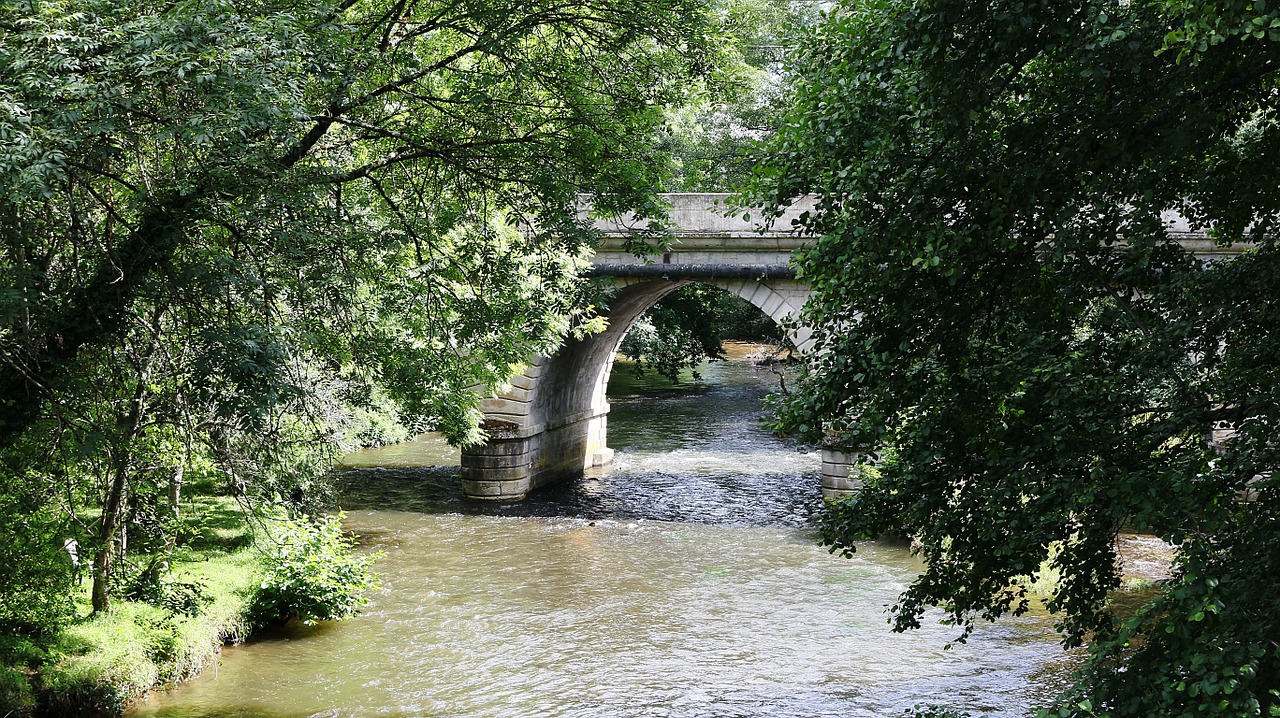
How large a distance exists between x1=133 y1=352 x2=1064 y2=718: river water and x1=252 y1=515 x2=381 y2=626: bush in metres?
0.28

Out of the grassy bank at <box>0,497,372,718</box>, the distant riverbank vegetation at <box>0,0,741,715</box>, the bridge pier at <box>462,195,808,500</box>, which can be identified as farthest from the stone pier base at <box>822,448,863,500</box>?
the distant riverbank vegetation at <box>0,0,741,715</box>

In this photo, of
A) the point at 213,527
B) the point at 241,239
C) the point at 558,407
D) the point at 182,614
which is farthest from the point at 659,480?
the point at 241,239

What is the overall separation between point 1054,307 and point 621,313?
676 inches

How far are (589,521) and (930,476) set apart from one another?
13110mm

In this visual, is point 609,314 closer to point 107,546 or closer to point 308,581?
point 308,581

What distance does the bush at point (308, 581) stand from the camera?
40.5 ft

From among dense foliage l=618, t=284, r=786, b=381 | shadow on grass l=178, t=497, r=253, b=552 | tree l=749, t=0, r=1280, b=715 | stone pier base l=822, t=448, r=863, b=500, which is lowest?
shadow on grass l=178, t=497, r=253, b=552

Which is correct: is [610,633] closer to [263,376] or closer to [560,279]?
[560,279]

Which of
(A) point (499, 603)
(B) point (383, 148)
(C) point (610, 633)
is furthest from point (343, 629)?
(B) point (383, 148)

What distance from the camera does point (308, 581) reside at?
488 inches

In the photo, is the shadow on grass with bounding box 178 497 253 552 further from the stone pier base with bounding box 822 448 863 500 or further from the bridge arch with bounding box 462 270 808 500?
the stone pier base with bounding box 822 448 863 500

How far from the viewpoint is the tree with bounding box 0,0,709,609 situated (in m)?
5.88

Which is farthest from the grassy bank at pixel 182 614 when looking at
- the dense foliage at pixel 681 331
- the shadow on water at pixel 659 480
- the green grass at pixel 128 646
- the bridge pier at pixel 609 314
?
the dense foliage at pixel 681 331

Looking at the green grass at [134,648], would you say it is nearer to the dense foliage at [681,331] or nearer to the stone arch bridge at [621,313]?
the stone arch bridge at [621,313]
